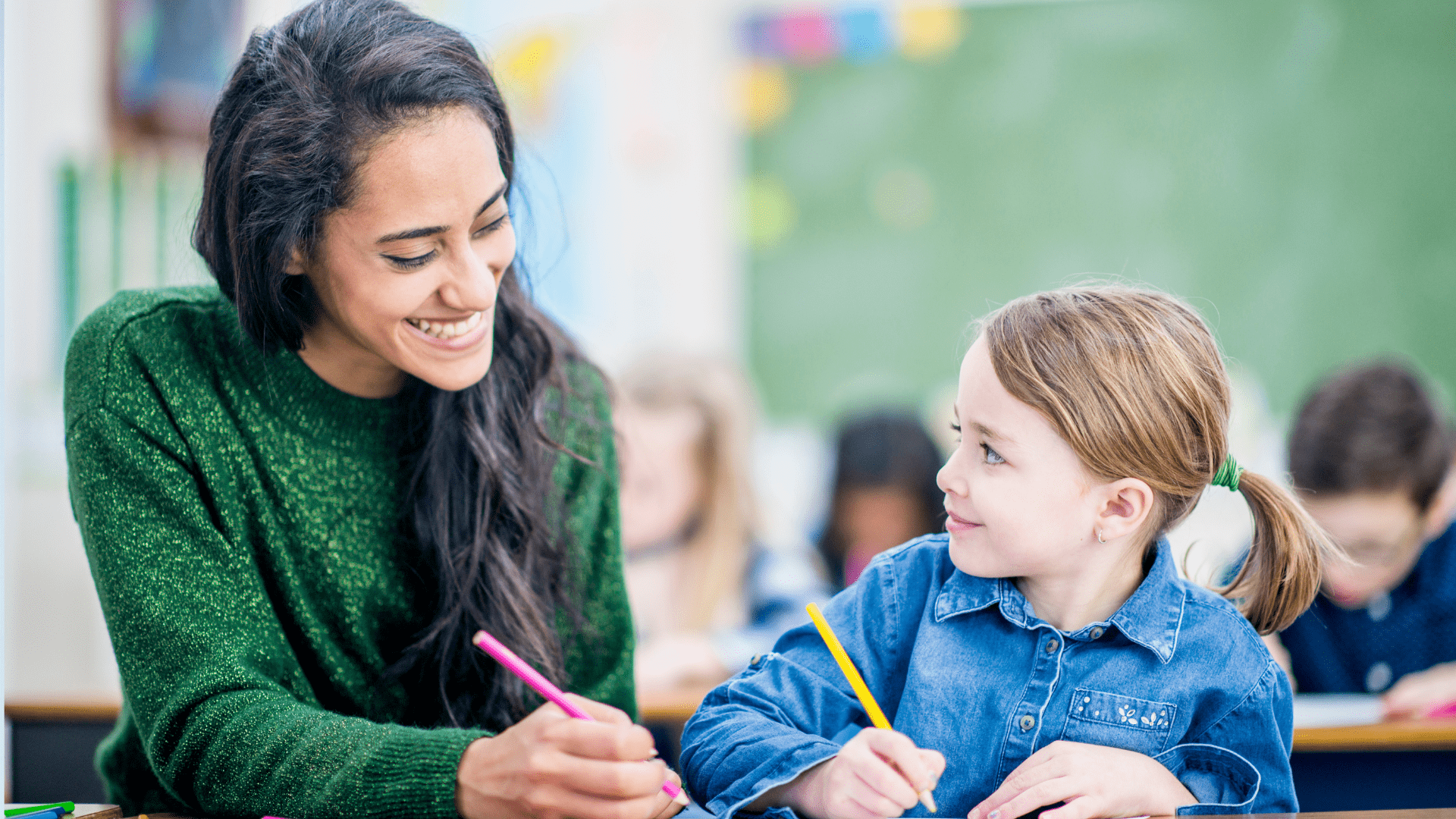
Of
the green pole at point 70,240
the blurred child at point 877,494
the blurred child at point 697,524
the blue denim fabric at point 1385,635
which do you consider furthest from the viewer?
the green pole at point 70,240

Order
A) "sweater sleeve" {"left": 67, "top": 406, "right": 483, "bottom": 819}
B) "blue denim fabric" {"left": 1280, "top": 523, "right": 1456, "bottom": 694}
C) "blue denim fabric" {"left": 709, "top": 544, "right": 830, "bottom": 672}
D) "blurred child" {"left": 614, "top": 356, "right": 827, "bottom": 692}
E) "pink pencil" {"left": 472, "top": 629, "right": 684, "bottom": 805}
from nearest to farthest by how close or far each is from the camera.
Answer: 1. "pink pencil" {"left": 472, "top": 629, "right": 684, "bottom": 805}
2. "sweater sleeve" {"left": 67, "top": 406, "right": 483, "bottom": 819}
3. "blue denim fabric" {"left": 1280, "top": 523, "right": 1456, "bottom": 694}
4. "blue denim fabric" {"left": 709, "top": 544, "right": 830, "bottom": 672}
5. "blurred child" {"left": 614, "top": 356, "right": 827, "bottom": 692}

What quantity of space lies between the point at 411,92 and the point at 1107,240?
2.86m

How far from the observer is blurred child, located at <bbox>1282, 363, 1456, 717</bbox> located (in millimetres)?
1714

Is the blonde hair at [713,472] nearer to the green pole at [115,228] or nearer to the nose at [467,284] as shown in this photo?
the nose at [467,284]

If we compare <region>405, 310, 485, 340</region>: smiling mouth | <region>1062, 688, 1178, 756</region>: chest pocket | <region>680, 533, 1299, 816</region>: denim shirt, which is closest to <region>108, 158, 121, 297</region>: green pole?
<region>405, 310, 485, 340</region>: smiling mouth

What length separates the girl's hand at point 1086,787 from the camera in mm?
794

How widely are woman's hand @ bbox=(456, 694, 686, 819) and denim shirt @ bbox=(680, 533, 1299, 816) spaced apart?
0.11 metres

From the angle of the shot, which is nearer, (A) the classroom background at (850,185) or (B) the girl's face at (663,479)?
(B) the girl's face at (663,479)

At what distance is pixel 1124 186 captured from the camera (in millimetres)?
3416

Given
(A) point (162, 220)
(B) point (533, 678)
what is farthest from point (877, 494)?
(B) point (533, 678)

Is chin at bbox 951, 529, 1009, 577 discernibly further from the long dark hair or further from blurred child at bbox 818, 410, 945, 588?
blurred child at bbox 818, 410, 945, 588

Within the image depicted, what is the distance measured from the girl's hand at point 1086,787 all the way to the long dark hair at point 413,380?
46 centimetres

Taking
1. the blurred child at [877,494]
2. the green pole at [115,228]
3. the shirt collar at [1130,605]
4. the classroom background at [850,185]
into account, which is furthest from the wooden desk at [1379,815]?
the green pole at [115,228]

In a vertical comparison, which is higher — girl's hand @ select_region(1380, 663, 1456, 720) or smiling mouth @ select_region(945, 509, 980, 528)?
smiling mouth @ select_region(945, 509, 980, 528)
